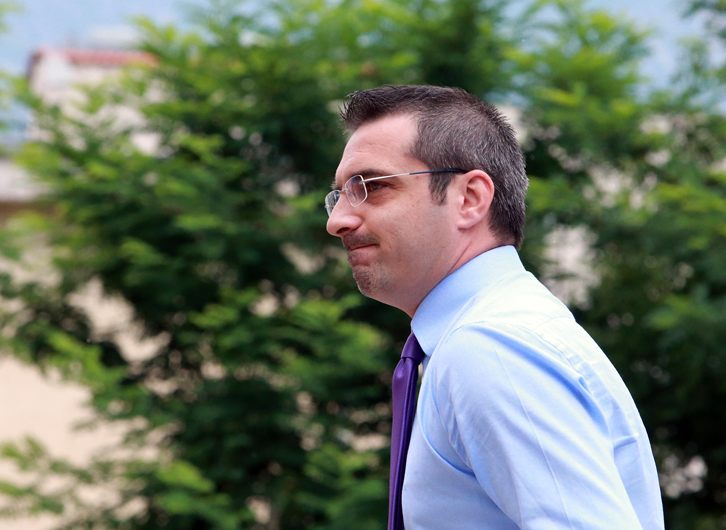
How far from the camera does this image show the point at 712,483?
17.0 feet

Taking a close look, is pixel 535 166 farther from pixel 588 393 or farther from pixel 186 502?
pixel 588 393

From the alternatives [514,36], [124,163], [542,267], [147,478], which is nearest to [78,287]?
[124,163]

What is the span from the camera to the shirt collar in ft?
4.22

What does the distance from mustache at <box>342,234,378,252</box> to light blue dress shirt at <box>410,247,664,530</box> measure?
24cm

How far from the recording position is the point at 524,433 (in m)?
0.94

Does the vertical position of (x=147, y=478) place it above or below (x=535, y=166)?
below

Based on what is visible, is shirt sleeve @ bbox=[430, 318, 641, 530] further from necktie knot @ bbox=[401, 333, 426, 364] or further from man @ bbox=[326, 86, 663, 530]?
necktie knot @ bbox=[401, 333, 426, 364]

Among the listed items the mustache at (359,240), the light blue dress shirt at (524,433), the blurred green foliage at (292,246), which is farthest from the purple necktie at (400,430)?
the blurred green foliage at (292,246)

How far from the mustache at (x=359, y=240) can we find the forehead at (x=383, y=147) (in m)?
0.11

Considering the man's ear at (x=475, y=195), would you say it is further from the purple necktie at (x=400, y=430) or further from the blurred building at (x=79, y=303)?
the blurred building at (x=79, y=303)

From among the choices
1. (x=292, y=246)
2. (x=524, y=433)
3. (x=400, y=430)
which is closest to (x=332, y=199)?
(x=400, y=430)

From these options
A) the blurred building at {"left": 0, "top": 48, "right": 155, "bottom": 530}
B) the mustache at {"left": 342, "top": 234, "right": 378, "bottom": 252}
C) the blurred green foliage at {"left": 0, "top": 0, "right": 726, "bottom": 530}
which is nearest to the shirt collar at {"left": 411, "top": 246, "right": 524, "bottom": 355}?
the mustache at {"left": 342, "top": 234, "right": 378, "bottom": 252}

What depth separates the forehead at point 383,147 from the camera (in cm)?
133

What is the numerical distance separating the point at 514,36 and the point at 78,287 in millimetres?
3546
